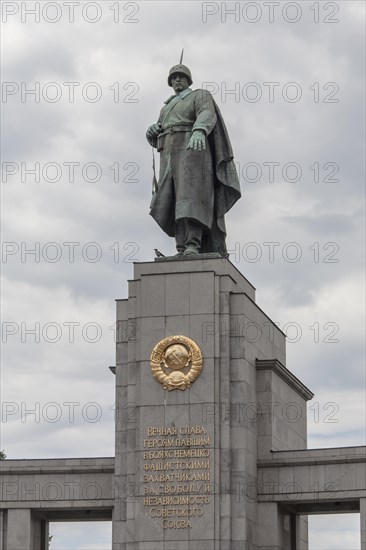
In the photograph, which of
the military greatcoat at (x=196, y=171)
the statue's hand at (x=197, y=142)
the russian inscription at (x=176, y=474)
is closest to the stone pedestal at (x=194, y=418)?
the russian inscription at (x=176, y=474)

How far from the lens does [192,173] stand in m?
37.8

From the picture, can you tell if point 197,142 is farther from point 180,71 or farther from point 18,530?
point 18,530

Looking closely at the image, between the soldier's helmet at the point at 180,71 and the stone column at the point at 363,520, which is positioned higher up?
the soldier's helmet at the point at 180,71

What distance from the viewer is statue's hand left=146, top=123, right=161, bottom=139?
1522 inches

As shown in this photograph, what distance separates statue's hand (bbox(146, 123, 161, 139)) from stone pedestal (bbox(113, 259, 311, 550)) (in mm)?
3682

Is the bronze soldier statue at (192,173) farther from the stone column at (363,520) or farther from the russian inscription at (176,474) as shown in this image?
the stone column at (363,520)

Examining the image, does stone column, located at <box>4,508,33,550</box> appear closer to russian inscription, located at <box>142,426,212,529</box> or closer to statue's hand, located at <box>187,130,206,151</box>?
russian inscription, located at <box>142,426,212,529</box>

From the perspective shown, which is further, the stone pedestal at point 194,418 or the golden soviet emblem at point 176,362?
the golden soviet emblem at point 176,362

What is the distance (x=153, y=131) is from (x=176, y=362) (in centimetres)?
638

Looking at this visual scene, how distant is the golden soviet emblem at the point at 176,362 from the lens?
35.9 metres

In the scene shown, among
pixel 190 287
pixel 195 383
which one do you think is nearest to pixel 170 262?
pixel 190 287

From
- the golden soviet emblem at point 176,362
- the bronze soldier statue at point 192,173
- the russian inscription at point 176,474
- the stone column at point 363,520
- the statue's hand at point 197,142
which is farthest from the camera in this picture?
the bronze soldier statue at point 192,173

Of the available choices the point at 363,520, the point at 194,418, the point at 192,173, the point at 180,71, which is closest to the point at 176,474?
the point at 194,418

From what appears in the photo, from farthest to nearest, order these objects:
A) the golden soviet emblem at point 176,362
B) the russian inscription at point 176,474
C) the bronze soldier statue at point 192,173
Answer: the bronze soldier statue at point 192,173 → the golden soviet emblem at point 176,362 → the russian inscription at point 176,474
